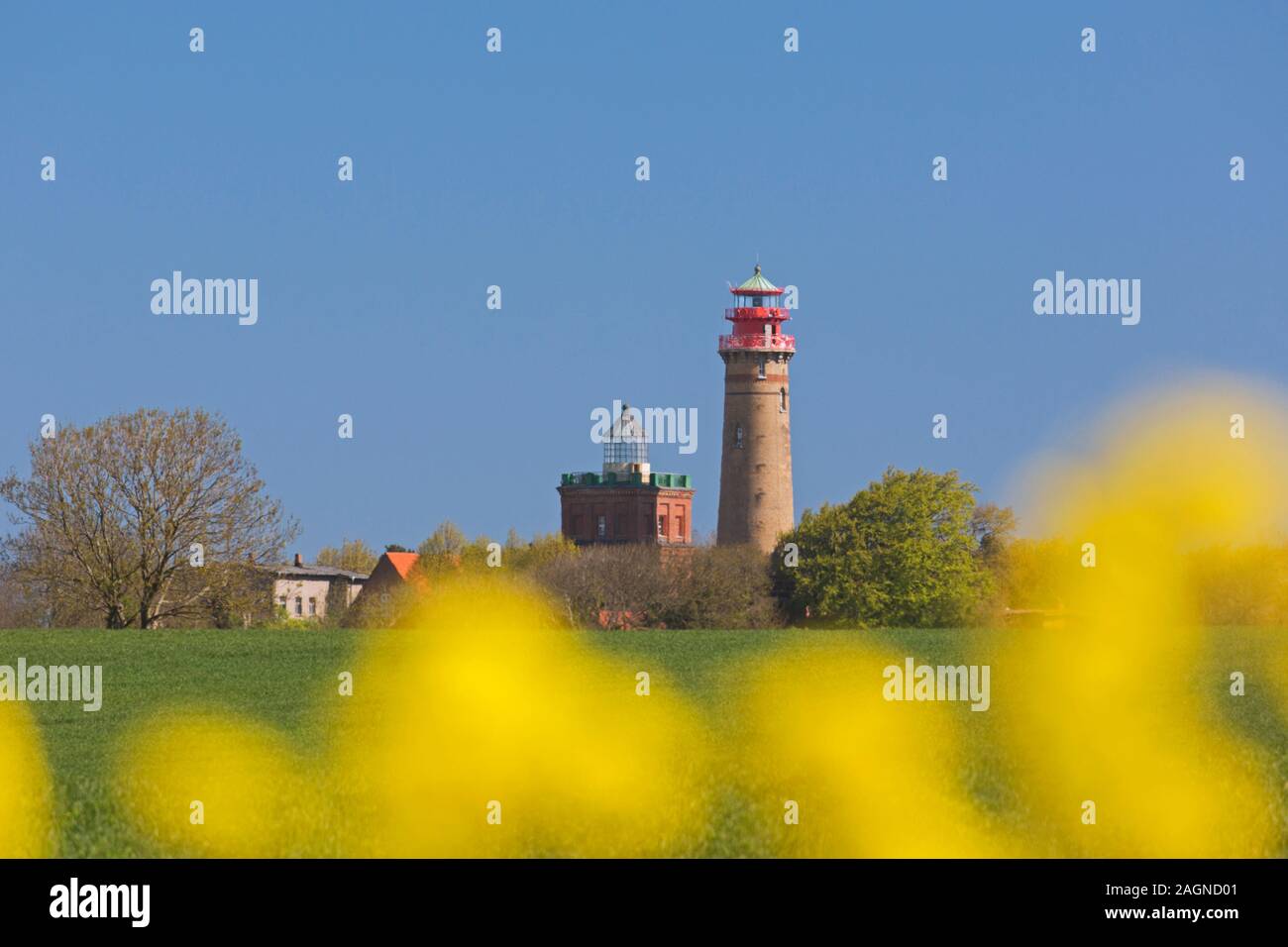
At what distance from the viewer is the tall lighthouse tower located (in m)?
114

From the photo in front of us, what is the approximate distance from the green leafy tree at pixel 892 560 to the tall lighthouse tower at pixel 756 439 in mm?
5638

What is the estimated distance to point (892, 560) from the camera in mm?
104625

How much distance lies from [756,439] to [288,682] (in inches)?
2425

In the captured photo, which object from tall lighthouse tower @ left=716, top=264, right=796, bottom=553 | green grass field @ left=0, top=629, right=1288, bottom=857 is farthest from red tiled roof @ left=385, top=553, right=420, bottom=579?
green grass field @ left=0, top=629, right=1288, bottom=857

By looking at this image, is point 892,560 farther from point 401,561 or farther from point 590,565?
point 401,561

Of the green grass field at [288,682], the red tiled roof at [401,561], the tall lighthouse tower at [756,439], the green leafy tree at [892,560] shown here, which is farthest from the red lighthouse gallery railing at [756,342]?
the green grass field at [288,682]

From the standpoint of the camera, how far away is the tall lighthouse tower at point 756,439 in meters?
114

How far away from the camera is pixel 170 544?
282 feet

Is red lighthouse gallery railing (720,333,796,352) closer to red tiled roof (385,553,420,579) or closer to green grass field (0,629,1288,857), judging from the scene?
red tiled roof (385,553,420,579)

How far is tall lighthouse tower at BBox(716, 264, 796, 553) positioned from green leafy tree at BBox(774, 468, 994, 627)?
5638mm

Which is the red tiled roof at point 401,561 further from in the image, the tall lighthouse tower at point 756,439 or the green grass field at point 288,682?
the green grass field at point 288,682
